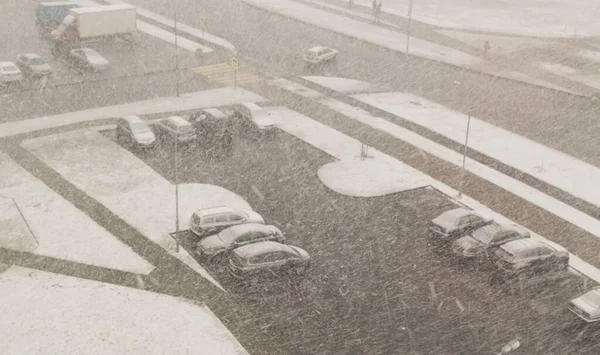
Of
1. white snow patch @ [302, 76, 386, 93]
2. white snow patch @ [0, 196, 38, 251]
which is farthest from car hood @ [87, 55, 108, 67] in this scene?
white snow patch @ [0, 196, 38, 251]

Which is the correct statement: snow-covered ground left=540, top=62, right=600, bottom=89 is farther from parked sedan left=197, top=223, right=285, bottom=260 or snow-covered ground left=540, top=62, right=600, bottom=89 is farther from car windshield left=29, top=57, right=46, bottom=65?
car windshield left=29, top=57, right=46, bottom=65

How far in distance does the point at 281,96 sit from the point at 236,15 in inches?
949

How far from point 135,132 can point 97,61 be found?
47.8ft

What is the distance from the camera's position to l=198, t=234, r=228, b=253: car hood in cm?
2719

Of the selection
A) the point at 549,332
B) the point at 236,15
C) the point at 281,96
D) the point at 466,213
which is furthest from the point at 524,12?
the point at 549,332

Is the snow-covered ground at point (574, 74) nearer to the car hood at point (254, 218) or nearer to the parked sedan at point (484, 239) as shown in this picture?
the parked sedan at point (484, 239)

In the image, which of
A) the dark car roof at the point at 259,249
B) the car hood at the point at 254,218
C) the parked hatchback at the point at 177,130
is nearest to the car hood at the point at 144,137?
the parked hatchback at the point at 177,130

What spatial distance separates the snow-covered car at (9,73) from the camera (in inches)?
1761

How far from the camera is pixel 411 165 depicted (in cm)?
3694

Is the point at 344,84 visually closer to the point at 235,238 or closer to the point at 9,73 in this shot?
the point at 9,73

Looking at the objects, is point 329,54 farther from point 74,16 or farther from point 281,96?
point 74,16

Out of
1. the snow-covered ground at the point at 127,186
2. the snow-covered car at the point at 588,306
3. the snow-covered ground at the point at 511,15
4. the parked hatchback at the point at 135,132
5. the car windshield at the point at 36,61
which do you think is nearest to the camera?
the snow-covered car at the point at 588,306

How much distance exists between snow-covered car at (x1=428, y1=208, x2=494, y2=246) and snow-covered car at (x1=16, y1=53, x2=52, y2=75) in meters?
29.5

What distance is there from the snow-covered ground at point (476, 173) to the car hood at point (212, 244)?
26.6ft
